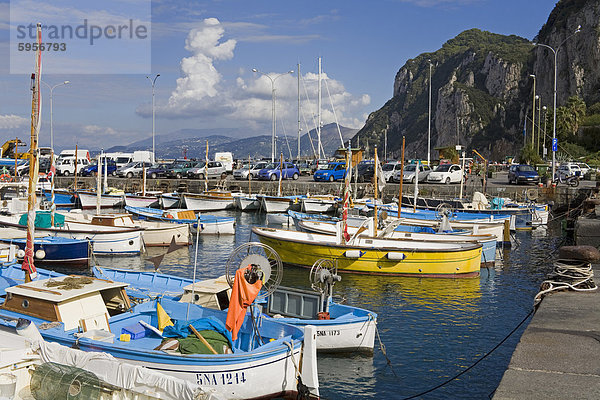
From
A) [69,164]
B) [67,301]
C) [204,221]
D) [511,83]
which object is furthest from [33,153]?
[511,83]

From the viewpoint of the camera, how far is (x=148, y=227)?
3022 centimetres

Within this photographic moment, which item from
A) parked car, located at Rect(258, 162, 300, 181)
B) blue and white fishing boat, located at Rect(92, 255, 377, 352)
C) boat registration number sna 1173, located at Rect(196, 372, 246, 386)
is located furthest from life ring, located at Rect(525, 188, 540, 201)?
boat registration number sna 1173, located at Rect(196, 372, 246, 386)

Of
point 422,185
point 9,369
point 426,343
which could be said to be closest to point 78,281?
point 9,369

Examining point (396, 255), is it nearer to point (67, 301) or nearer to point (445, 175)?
point (67, 301)

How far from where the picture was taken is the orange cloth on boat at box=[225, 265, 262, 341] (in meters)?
11.1

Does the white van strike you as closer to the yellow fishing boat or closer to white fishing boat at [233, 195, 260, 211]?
white fishing boat at [233, 195, 260, 211]

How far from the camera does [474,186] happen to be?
50.7m

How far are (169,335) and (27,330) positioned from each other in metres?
2.56

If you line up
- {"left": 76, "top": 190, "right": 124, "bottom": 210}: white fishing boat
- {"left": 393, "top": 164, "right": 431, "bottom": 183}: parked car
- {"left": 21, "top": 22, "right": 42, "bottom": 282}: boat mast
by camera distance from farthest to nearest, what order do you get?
{"left": 393, "top": 164, "right": 431, "bottom": 183}: parked car, {"left": 76, "top": 190, "right": 124, "bottom": 210}: white fishing boat, {"left": 21, "top": 22, "right": 42, "bottom": 282}: boat mast

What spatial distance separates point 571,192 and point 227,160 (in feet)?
142

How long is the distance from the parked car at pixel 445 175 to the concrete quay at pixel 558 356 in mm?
44223

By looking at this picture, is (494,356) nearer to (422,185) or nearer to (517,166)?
(422,185)

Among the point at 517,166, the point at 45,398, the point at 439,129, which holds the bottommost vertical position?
the point at 45,398

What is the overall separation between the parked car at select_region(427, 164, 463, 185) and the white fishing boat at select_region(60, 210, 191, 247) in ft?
92.1
